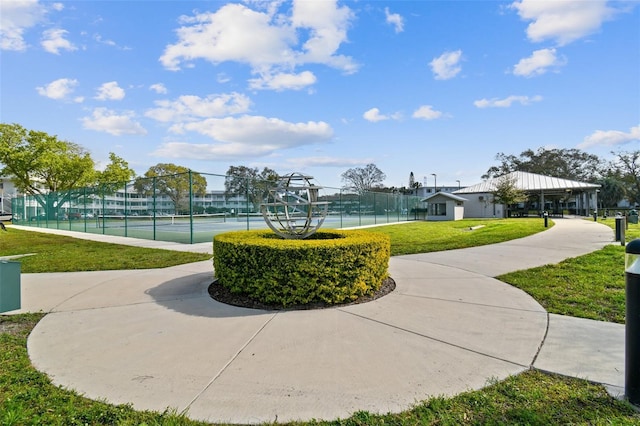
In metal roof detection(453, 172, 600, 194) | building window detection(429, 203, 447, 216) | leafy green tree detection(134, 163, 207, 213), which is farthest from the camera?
building window detection(429, 203, 447, 216)

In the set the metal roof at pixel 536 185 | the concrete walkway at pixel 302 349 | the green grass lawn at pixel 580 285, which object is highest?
the metal roof at pixel 536 185

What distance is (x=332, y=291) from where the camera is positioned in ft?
16.2

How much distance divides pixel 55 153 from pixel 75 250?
110 ft

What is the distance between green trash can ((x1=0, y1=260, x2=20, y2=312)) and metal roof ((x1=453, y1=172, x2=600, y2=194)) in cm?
3835

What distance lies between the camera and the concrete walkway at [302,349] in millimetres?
2664

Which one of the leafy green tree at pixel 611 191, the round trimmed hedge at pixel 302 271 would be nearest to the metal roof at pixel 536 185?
the leafy green tree at pixel 611 191

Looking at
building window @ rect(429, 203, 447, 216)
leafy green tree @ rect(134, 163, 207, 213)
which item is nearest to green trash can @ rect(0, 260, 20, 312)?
leafy green tree @ rect(134, 163, 207, 213)

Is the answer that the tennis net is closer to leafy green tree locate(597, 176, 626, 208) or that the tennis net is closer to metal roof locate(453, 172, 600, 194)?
metal roof locate(453, 172, 600, 194)

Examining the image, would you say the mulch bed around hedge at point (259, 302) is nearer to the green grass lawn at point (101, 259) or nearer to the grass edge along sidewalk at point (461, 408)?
the grass edge along sidewalk at point (461, 408)

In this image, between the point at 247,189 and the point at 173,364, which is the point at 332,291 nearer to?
the point at 173,364

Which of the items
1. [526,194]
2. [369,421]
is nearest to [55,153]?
[369,421]

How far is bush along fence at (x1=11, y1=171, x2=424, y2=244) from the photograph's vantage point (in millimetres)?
13961

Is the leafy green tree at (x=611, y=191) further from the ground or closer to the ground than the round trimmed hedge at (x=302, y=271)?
further from the ground

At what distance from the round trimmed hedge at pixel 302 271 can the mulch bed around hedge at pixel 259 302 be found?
58 mm
